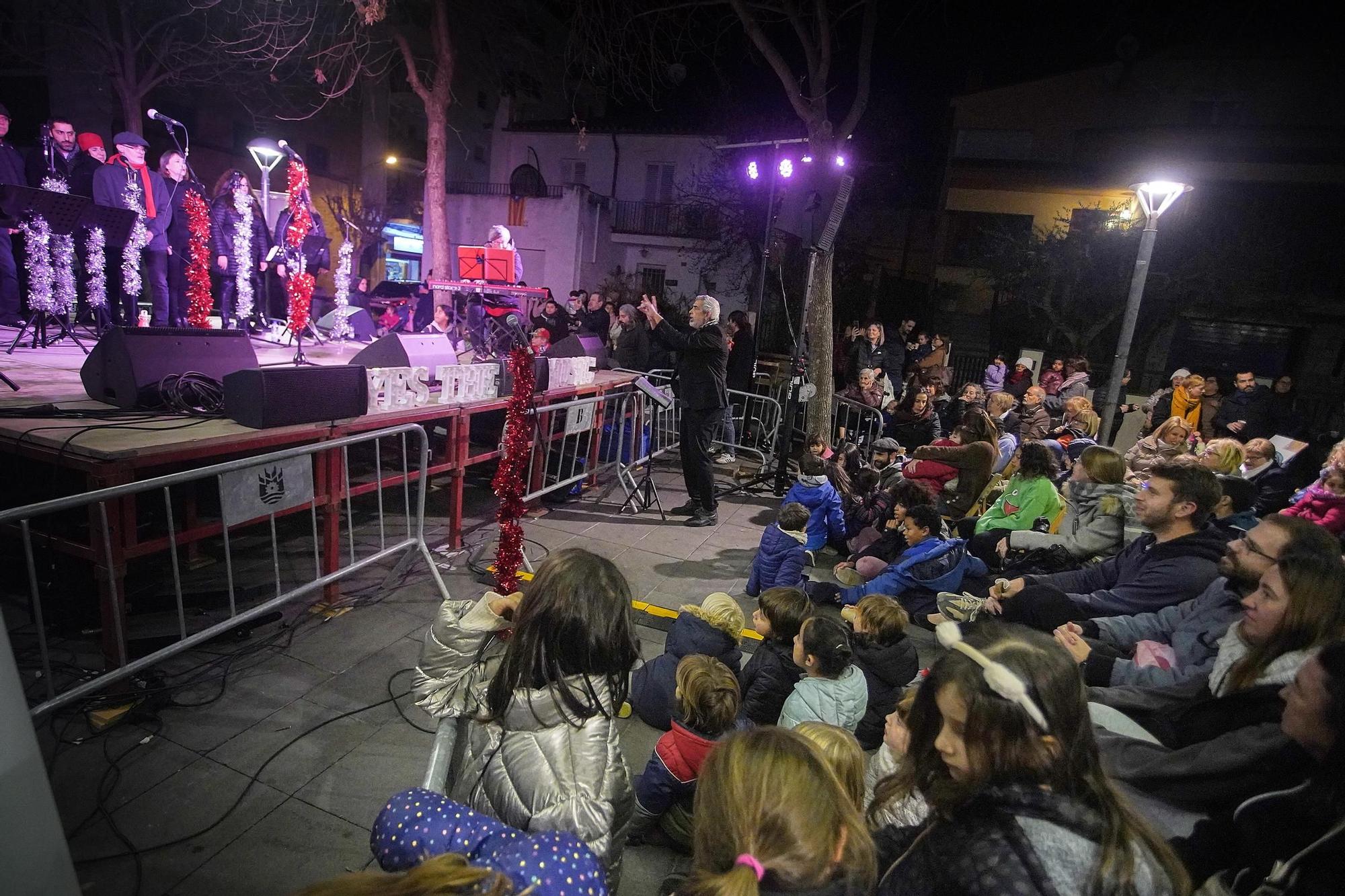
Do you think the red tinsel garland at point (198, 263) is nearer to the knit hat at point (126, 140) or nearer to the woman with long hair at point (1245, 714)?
the knit hat at point (126, 140)

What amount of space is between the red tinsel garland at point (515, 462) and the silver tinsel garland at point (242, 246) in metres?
7.86

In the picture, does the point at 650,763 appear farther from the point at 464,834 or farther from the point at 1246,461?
the point at 1246,461

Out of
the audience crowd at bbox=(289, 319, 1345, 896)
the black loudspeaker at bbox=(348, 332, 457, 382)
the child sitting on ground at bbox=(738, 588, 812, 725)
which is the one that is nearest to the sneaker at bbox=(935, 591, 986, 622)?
the audience crowd at bbox=(289, 319, 1345, 896)

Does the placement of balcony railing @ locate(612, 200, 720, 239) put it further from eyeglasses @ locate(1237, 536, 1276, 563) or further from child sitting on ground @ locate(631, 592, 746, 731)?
eyeglasses @ locate(1237, 536, 1276, 563)

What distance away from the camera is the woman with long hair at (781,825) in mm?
1434

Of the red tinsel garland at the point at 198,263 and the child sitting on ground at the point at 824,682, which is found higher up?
the red tinsel garland at the point at 198,263

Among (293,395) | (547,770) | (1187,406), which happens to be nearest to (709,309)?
(293,395)

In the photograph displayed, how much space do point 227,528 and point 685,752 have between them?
9.01 feet

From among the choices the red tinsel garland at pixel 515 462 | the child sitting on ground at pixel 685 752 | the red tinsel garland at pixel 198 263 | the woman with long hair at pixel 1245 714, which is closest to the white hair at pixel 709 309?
the red tinsel garland at pixel 515 462

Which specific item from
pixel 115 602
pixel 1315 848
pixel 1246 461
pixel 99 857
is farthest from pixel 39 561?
pixel 1246 461

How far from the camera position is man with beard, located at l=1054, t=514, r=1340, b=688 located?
8.80 ft

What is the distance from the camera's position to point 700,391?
6867 millimetres

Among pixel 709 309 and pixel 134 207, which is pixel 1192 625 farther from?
pixel 134 207

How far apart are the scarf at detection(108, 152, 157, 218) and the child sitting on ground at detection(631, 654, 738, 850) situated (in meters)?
10.4
